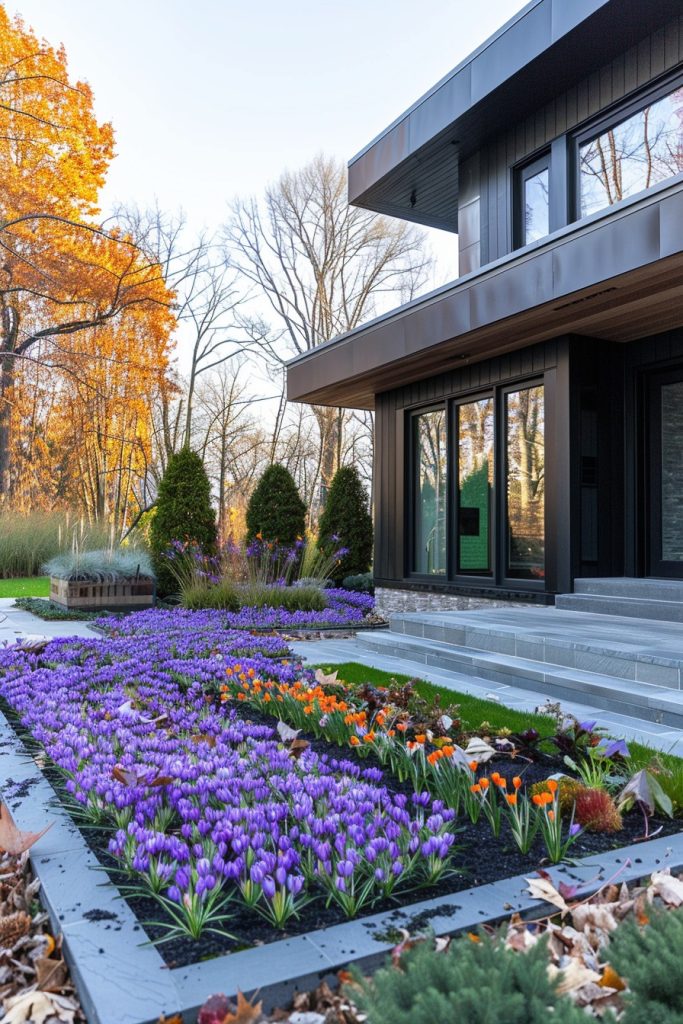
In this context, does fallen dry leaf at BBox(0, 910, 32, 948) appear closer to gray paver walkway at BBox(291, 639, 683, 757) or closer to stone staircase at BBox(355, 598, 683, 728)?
gray paver walkway at BBox(291, 639, 683, 757)

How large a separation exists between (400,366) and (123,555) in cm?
444

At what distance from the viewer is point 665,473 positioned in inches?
269

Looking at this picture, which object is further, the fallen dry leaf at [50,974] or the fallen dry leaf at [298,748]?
the fallen dry leaf at [298,748]

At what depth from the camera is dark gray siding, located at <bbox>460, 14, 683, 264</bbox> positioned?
6359 millimetres

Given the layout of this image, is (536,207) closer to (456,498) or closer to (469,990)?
(456,498)

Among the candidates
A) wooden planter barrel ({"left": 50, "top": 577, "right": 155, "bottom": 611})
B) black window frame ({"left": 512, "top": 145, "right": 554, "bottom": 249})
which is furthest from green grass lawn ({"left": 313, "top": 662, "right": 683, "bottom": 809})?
Result: black window frame ({"left": 512, "top": 145, "right": 554, "bottom": 249})

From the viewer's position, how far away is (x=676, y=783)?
2350 mm

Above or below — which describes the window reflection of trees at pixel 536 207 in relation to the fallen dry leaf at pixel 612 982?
above

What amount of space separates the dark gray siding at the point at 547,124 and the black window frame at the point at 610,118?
0.19 feet

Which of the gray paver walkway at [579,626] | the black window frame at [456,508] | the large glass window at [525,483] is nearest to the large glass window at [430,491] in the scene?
the black window frame at [456,508]

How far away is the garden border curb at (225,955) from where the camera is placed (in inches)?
51.9

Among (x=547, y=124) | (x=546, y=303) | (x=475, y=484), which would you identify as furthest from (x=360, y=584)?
(x=547, y=124)

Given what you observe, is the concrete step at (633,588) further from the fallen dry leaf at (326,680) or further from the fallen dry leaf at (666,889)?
the fallen dry leaf at (666,889)

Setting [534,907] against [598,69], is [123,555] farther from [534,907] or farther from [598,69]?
[534,907]
